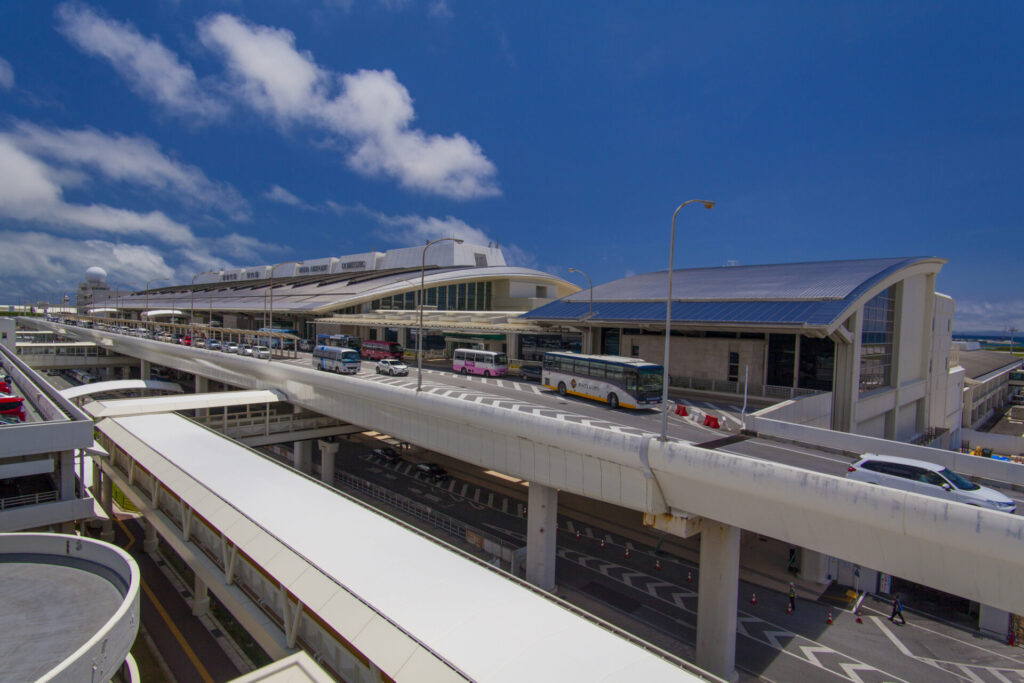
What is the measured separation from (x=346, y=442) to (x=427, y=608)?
40.8 m

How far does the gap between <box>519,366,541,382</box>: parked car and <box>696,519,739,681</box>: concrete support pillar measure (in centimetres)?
2281

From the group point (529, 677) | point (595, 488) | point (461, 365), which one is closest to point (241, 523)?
point (529, 677)

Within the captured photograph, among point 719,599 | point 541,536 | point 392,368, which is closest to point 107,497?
point 392,368

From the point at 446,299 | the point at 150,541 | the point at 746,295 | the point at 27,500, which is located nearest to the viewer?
the point at 27,500

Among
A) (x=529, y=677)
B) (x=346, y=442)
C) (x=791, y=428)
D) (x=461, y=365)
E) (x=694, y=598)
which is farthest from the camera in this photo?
(x=346, y=442)

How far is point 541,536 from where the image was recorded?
77.6 feet

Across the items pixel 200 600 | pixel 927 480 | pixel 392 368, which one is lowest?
pixel 200 600

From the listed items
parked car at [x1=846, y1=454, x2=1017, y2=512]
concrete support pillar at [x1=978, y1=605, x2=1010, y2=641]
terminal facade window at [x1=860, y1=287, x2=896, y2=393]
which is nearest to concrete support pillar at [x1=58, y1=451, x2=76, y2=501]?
parked car at [x1=846, y1=454, x2=1017, y2=512]

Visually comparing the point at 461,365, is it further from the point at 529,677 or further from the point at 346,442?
the point at 529,677

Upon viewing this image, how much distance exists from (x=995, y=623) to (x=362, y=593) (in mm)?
28401

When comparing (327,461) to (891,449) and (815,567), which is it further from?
(891,449)

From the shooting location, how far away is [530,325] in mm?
51906

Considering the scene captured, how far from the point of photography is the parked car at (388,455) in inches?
1743

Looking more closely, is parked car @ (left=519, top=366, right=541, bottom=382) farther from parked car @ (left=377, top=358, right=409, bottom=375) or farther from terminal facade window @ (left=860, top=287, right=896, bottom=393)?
terminal facade window @ (left=860, top=287, right=896, bottom=393)
